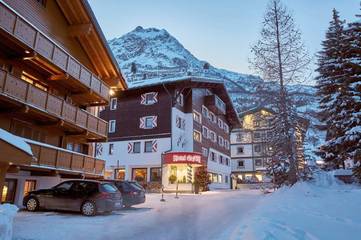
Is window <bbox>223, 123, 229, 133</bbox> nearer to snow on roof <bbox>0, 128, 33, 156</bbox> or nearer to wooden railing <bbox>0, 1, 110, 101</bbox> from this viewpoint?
wooden railing <bbox>0, 1, 110, 101</bbox>

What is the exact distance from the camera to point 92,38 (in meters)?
21.8

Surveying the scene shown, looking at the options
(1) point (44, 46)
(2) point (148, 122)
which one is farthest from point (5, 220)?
(2) point (148, 122)

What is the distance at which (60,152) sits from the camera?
17656mm

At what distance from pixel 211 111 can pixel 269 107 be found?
24.8 meters

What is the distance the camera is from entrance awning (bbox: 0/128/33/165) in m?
8.24

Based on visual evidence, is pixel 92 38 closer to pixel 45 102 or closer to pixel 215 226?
pixel 45 102

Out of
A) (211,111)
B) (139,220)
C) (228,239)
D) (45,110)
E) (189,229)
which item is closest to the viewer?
(228,239)

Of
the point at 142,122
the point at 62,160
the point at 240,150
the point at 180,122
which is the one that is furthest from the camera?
the point at 240,150

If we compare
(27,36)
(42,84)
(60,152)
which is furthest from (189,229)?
(42,84)

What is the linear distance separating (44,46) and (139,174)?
77.5 ft

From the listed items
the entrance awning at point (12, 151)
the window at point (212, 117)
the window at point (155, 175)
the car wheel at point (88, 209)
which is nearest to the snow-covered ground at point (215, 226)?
the car wheel at point (88, 209)

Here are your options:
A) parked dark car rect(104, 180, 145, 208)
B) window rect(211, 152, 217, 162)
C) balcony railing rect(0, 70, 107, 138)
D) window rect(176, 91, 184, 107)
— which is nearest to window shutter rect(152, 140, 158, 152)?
window rect(176, 91, 184, 107)

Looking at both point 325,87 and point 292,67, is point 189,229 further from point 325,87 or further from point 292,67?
point 325,87

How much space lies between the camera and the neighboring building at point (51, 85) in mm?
15367
